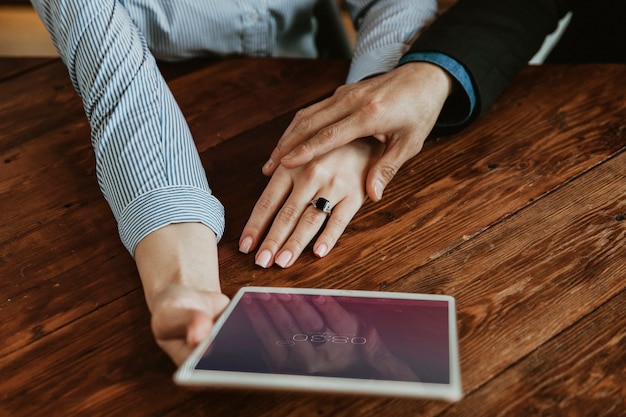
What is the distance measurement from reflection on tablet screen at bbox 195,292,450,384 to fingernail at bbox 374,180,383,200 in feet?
0.70

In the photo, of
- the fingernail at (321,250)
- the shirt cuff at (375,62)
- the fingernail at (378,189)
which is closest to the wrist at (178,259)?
the fingernail at (321,250)

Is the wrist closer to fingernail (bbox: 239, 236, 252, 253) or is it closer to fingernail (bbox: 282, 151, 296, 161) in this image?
fingernail (bbox: 239, 236, 252, 253)

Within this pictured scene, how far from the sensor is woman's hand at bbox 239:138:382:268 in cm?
81

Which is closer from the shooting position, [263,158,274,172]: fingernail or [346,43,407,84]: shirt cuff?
[263,158,274,172]: fingernail

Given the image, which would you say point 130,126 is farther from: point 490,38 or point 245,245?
point 490,38

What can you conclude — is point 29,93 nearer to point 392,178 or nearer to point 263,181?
point 263,181

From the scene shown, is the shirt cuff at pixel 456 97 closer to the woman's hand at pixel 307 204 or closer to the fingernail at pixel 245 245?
the woman's hand at pixel 307 204

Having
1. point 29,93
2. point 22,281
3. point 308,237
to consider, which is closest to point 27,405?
point 22,281

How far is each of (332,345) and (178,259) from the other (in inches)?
9.2

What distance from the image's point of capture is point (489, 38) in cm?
104

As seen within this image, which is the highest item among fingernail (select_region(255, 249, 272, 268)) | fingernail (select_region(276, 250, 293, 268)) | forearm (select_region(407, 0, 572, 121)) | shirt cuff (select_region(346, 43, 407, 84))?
forearm (select_region(407, 0, 572, 121))

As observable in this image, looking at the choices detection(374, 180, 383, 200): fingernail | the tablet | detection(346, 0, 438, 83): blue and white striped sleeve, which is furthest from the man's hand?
the tablet

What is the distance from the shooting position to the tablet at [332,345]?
56cm

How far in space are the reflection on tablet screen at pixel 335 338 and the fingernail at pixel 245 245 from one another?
11 cm
